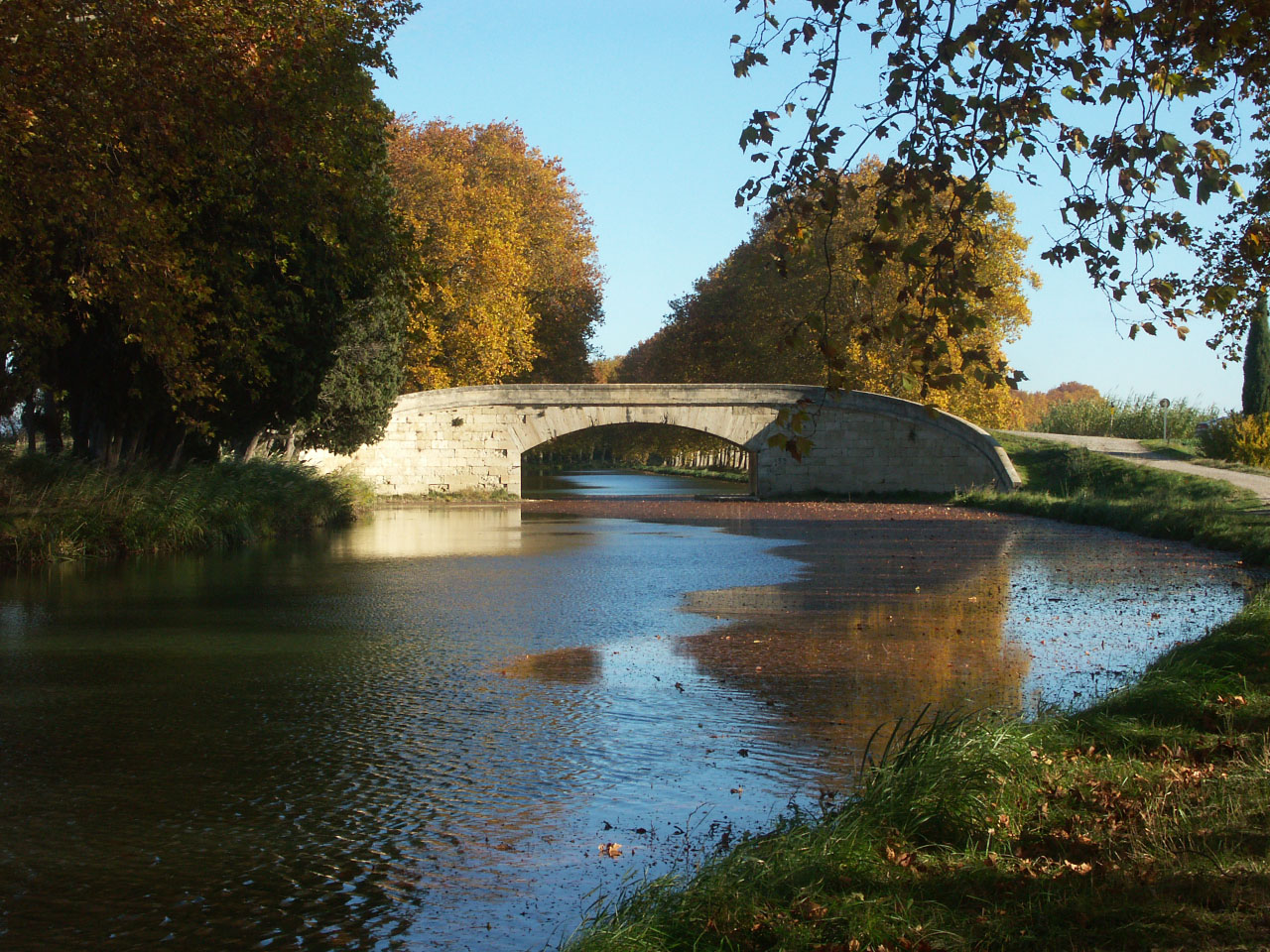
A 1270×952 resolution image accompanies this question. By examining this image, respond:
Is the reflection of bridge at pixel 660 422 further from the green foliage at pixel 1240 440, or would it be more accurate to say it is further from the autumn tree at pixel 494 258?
the green foliage at pixel 1240 440

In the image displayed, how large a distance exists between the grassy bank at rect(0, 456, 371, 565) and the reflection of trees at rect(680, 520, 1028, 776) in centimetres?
790

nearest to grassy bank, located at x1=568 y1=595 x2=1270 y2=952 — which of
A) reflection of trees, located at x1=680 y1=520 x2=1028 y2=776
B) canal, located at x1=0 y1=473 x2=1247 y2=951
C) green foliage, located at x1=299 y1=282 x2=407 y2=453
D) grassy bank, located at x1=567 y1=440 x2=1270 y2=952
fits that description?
grassy bank, located at x1=567 y1=440 x2=1270 y2=952

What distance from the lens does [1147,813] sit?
14.2ft

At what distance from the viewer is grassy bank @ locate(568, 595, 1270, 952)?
3.45 meters

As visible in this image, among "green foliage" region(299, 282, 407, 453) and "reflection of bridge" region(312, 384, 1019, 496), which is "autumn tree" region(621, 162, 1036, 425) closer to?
"reflection of bridge" region(312, 384, 1019, 496)

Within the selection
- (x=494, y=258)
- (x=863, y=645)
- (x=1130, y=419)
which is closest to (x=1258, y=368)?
(x=1130, y=419)

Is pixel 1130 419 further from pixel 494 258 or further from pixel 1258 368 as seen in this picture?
pixel 494 258

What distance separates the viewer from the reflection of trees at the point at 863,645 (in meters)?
6.85

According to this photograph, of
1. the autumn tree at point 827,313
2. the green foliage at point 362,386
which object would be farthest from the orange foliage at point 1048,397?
the green foliage at point 362,386

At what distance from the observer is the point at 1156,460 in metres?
29.9

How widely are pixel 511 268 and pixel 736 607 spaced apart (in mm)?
27080

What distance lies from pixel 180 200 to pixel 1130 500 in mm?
17192

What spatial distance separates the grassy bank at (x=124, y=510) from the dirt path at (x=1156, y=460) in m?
16.0

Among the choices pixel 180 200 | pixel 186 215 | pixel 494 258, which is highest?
pixel 494 258
